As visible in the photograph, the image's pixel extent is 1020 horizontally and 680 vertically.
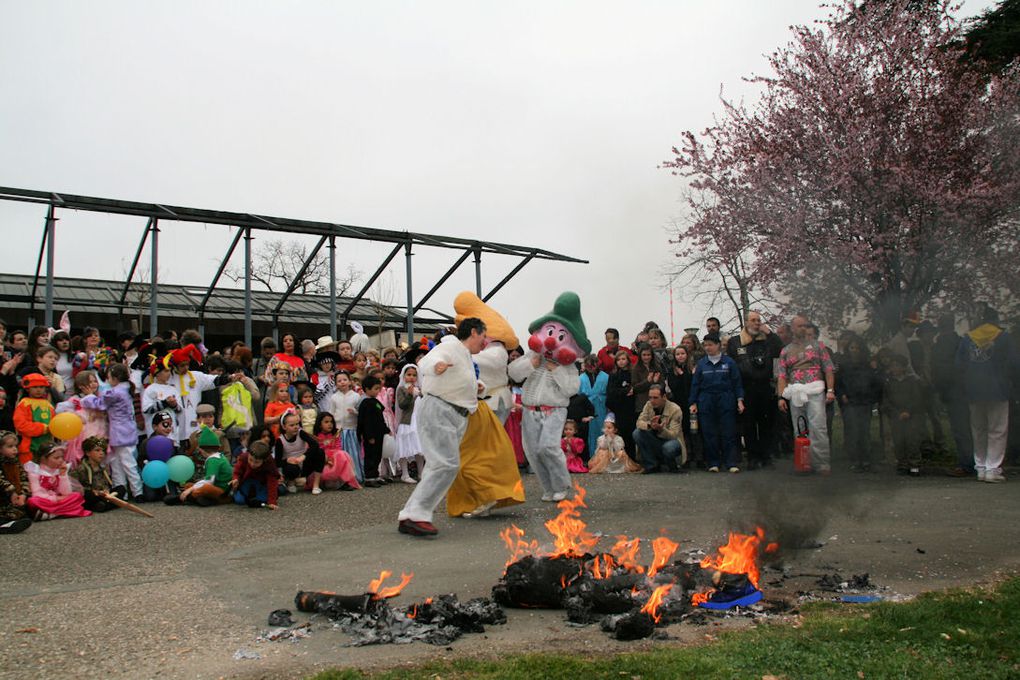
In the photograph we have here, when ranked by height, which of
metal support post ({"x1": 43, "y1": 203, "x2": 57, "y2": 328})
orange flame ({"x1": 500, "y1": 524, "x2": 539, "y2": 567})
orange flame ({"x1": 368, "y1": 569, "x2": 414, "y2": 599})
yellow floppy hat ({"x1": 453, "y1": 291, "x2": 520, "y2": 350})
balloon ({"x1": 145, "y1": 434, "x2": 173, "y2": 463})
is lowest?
orange flame ({"x1": 368, "y1": 569, "x2": 414, "y2": 599})

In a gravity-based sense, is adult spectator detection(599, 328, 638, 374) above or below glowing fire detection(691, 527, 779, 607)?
above

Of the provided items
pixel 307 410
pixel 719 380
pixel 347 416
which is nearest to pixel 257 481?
pixel 307 410

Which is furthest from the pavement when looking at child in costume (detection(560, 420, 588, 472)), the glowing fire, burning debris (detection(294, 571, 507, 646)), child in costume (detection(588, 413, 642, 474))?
child in costume (detection(560, 420, 588, 472))

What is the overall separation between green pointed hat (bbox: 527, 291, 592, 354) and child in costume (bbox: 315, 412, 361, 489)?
9.35 ft

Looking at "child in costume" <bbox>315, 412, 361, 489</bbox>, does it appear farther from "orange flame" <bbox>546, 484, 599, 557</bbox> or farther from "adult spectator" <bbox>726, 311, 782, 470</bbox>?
"adult spectator" <bbox>726, 311, 782, 470</bbox>

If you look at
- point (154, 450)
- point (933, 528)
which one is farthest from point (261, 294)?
point (933, 528)

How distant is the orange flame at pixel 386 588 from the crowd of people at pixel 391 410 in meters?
2.19

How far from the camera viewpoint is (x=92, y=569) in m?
6.73

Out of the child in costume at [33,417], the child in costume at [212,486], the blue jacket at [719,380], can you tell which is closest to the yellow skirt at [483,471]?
the child in costume at [212,486]

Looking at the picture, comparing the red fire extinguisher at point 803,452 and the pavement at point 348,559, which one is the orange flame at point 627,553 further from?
the red fire extinguisher at point 803,452

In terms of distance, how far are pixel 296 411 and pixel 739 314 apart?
12.2 m

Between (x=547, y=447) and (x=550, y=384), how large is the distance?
717 millimetres

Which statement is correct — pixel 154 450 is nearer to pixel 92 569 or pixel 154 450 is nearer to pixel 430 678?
pixel 92 569

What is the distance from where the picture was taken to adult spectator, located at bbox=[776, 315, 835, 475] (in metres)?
11.0
